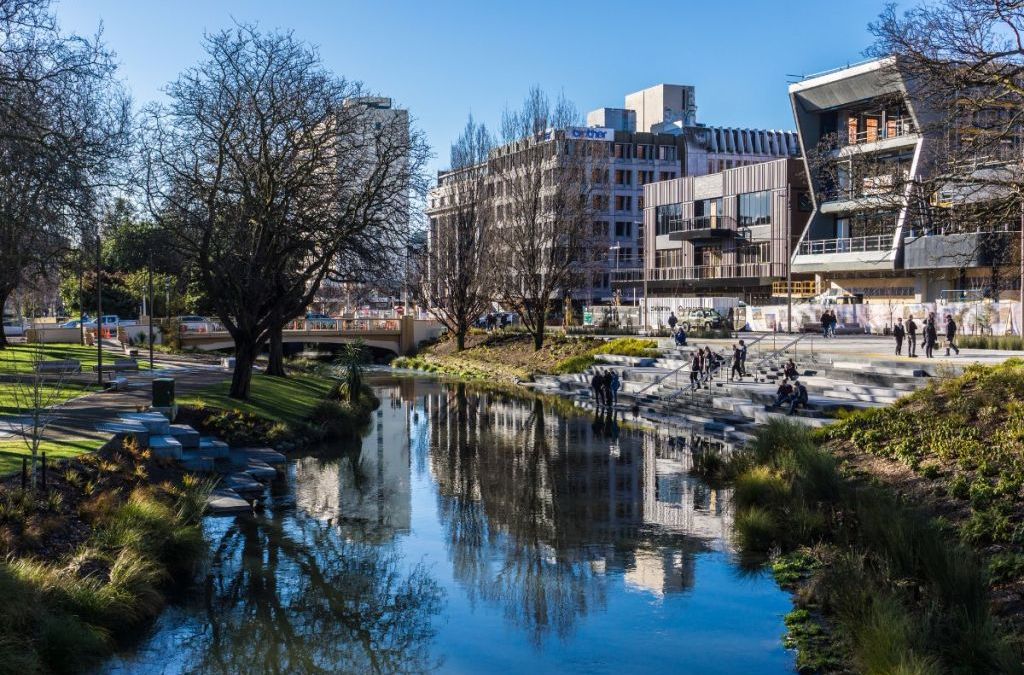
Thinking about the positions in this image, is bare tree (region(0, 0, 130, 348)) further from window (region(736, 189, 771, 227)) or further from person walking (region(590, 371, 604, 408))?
window (region(736, 189, 771, 227))

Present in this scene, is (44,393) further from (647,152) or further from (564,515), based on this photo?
(647,152)

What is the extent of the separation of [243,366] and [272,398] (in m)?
2.98

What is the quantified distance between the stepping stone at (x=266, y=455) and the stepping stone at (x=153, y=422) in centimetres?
331

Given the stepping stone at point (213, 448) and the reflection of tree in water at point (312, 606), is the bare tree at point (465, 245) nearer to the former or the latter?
the stepping stone at point (213, 448)

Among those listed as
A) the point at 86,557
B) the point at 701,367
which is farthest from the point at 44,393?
the point at 701,367

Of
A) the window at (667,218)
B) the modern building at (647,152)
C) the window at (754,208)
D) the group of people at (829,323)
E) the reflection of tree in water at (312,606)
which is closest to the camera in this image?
Answer: the reflection of tree in water at (312,606)

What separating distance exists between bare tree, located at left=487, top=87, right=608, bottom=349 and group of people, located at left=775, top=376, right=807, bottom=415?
32036mm

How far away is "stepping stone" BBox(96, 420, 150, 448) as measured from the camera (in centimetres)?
2412

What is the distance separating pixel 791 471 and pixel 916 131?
821cm

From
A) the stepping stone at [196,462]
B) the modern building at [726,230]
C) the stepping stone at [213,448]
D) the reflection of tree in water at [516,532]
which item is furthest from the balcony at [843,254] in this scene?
the stepping stone at [196,462]

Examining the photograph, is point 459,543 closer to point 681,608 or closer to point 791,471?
point 681,608

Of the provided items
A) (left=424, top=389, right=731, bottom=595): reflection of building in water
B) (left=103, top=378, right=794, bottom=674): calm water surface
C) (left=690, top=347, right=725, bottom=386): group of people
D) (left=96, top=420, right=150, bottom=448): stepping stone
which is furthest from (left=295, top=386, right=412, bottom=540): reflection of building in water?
(left=690, top=347, right=725, bottom=386): group of people

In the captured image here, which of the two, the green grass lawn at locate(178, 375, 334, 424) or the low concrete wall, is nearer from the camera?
the green grass lawn at locate(178, 375, 334, 424)

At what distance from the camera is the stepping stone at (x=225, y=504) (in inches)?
893
